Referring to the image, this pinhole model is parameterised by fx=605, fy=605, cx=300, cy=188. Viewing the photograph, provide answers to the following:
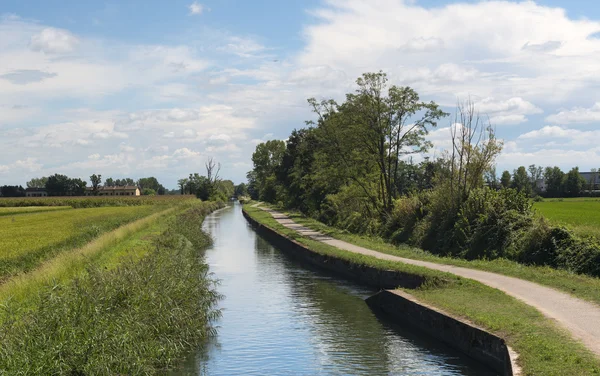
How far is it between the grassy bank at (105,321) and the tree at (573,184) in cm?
9735

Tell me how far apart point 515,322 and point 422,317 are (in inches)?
134

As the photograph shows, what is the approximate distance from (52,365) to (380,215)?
32744 mm

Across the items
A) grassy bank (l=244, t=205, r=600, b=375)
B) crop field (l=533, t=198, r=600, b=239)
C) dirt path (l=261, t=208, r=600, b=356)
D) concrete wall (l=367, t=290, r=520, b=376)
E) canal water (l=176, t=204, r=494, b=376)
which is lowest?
canal water (l=176, t=204, r=494, b=376)

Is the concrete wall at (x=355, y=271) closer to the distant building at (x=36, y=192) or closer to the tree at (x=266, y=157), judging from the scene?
the tree at (x=266, y=157)

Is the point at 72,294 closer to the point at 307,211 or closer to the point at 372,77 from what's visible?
the point at 372,77

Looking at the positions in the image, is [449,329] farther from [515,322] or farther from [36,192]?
[36,192]

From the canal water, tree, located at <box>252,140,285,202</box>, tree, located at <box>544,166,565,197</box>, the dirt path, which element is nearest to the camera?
the dirt path

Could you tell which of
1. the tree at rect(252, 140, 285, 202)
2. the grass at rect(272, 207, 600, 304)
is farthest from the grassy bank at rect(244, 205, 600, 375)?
the tree at rect(252, 140, 285, 202)

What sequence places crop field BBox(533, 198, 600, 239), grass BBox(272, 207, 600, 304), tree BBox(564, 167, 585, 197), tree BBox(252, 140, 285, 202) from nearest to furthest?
grass BBox(272, 207, 600, 304) → crop field BBox(533, 198, 600, 239) → tree BBox(564, 167, 585, 197) → tree BBox(252, 140, 285, 202)

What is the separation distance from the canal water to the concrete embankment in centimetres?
28

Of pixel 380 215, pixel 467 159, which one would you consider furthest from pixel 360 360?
pixel 380 215

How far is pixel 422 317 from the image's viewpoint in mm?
15078

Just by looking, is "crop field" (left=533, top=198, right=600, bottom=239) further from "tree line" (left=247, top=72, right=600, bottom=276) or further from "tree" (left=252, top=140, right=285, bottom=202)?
"tree" (left=252, top=140, right=285, bottom=202)

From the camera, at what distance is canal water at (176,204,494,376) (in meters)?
12.5
